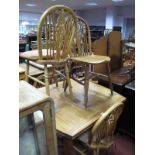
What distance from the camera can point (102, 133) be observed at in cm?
149

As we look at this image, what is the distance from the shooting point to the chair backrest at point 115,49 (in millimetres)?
2770

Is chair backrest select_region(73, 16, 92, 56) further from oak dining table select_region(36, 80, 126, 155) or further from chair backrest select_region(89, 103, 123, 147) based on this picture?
chair backrest select_region(89, 103, 123, 147)

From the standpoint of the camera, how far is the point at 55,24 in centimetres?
154

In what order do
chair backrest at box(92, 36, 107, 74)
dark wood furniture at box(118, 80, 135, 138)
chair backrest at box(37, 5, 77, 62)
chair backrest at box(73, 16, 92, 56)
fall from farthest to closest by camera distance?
chair backrest at box(92, 36, 107, 74)
dark wood furniture at box(118, 80, 135, 138)
chair backrest at box(73, 16, 92, 56)
chair backrest at box(37, 5, 77, 62)

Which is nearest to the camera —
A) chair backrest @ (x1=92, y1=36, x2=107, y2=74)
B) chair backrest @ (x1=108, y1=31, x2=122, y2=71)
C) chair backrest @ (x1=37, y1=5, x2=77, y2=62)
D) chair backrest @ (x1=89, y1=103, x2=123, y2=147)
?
chair backrest @ (x1=89, y1=103, x2=123, y2=147)

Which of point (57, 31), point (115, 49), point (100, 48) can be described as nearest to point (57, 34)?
point (57, 31)

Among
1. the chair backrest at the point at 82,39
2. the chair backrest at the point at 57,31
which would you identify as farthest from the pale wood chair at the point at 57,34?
the chair backrest at the point at 82,39

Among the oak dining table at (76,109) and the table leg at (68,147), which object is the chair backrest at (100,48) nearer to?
the oak dining table at (76,109)

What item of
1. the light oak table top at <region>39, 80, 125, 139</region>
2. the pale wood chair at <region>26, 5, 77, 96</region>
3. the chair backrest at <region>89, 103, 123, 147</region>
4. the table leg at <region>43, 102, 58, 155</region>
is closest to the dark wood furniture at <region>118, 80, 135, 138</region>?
the light oak table top at <region>39, 80, 125, 139</region>

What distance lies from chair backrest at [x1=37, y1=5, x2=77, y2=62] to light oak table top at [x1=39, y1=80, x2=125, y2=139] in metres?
0.45

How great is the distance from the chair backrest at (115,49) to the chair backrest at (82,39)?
2.76 ft

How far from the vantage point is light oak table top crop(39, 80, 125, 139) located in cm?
140

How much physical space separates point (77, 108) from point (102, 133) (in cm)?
33
